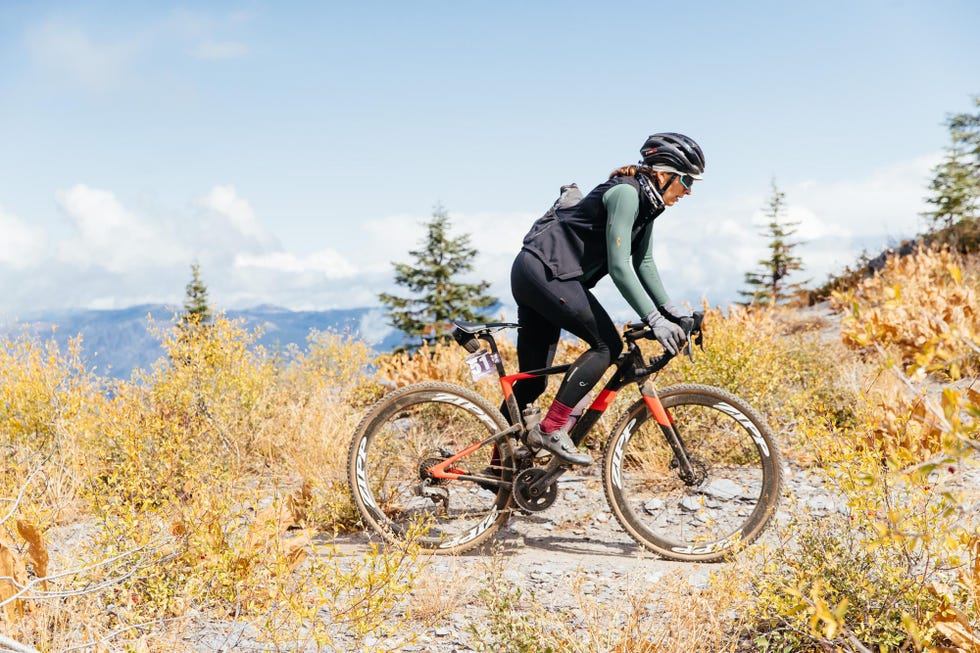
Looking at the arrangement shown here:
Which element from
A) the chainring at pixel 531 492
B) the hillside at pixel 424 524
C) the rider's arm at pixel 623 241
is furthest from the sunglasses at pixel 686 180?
the chainring at pixel 531 492

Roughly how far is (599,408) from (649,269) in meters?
0.96

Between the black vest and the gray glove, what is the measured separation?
46 cm

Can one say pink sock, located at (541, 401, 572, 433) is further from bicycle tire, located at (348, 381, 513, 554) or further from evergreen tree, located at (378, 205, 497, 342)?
evergreen tree, located at (378, 205, 497, 342)

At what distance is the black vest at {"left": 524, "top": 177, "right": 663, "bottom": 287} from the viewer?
4113 millimetres

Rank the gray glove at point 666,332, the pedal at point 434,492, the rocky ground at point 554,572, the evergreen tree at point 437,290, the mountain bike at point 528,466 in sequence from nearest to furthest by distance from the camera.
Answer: the rocky ground at point 554,572
the gray glove at point 666,332
the mountain bike at point 528,466
the pedal at point 434,492
the evergreen tree at point 437,290

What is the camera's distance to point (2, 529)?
10.4 feet

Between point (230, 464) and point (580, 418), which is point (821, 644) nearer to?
point (580, 418)

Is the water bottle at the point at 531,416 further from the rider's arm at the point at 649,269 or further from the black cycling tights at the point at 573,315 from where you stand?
the rider's arm at the point at 649,269

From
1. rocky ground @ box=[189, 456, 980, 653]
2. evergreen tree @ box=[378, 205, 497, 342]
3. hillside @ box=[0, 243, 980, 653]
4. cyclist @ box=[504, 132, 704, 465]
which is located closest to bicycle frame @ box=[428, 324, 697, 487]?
cyclist @ box=[504, 132, 704, 465]

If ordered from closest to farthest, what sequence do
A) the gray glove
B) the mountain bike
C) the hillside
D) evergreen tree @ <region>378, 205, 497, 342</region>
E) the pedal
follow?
the hillside
the gray glove
the mountain bike
the pedal
evergreen tree @ <region>378, 205, 497, 342</region>

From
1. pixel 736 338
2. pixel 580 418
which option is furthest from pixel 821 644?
pixel 736 338

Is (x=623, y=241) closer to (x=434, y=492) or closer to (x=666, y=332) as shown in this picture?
(x=666, y=332)

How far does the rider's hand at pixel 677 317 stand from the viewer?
12.8 feet

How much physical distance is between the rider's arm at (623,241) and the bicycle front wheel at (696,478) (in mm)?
647
